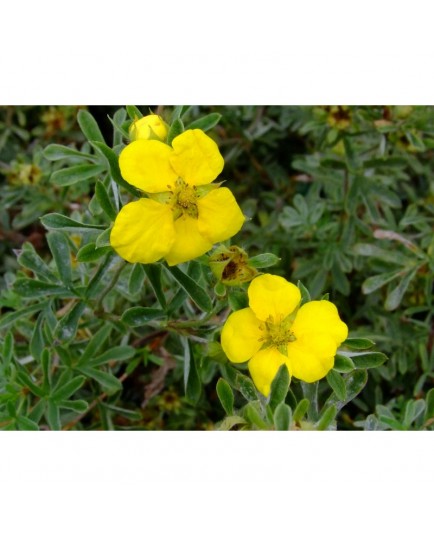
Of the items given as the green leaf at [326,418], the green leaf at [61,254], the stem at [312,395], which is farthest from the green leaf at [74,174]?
the green leaf at [326,418]

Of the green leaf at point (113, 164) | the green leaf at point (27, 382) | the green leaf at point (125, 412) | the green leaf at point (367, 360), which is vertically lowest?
the green leaf at point (125, 412)

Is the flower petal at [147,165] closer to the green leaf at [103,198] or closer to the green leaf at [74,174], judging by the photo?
the green leaf at [103,198]

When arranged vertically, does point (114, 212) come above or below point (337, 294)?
above

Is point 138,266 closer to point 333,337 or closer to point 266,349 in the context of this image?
point 266,349

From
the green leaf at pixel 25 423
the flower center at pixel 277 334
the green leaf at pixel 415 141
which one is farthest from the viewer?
the green leaf at pixel 415 141

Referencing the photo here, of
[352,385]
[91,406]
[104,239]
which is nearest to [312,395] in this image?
[352,385]
